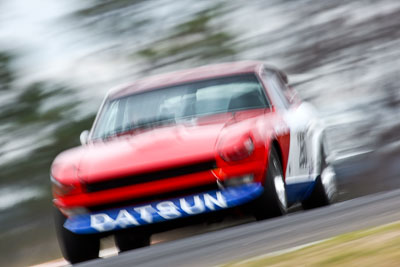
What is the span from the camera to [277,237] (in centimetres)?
453

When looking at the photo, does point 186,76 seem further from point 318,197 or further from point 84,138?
point 318,197

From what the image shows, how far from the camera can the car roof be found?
7191 millimetres

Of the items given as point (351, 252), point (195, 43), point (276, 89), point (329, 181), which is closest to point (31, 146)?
point (195, 43)

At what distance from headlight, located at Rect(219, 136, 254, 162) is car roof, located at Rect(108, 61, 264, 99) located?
140 cm

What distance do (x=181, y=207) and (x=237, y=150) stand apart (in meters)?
0.50

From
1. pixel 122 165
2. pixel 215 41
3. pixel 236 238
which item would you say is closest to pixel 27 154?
pixel 215 41

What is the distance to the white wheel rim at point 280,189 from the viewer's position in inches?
238

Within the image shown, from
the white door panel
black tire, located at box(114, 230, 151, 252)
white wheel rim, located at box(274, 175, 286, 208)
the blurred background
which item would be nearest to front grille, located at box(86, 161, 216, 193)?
white wheel rim, located at box(274, 175, 286, 208)

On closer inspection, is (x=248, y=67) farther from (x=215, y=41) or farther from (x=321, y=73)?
(x=321, y=73)

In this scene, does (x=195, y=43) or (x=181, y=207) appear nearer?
(x=181, y=207)

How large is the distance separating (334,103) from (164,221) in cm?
1020

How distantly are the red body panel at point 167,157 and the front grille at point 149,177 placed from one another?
2cm

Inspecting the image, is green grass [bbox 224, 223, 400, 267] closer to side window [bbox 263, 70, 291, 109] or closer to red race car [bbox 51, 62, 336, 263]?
→ red race car [bbox 51, 62, 336, 263]

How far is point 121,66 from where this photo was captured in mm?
15547
